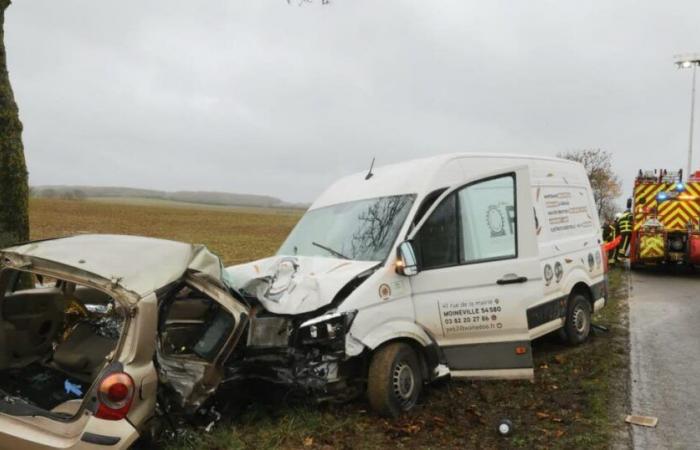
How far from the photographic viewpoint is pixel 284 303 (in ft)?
15.0

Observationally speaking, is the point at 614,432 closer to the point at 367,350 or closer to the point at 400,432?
the point at 400,432

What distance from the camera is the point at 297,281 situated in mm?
4734

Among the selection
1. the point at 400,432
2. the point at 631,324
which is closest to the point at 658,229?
the point at 631,324

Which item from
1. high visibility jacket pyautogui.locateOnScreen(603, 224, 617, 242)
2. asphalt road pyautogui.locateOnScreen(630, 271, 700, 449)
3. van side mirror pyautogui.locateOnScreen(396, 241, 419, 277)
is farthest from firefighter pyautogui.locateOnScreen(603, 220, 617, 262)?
van side mirror pyautogui.locateOnScreen(396, 241, 419, 277)

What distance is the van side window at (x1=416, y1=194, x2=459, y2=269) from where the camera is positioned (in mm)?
5059

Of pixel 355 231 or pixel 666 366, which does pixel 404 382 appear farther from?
pixel 666 366

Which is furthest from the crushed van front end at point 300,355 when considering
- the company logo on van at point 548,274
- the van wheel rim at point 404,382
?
the company logo on van at point 548,274

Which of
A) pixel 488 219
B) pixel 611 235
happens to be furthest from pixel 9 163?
pixel 611 235

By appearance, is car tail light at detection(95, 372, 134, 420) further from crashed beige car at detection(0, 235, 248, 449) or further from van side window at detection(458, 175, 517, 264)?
van side window at detection(458, 175, 517, 264)

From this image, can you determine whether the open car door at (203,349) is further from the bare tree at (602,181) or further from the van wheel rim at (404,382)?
the bare tree at (602,181)

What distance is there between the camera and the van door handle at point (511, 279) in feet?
17.1

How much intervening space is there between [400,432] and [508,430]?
85 cm

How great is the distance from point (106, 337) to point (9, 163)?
2.92 meters

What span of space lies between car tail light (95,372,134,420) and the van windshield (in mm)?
2165
